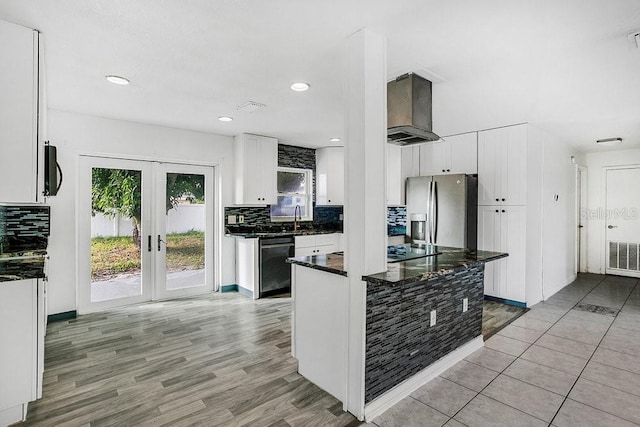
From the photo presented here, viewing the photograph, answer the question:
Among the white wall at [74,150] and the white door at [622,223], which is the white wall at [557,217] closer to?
the white door at [622,223]

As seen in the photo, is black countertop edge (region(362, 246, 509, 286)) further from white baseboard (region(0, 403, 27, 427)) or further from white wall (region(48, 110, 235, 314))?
white wall (region(48, 110, 235, 314))

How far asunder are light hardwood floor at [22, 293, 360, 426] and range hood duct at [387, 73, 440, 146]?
2065mm

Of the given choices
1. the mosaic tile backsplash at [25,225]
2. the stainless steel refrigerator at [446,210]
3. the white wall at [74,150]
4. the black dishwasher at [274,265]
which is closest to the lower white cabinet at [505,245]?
the stainless steel refrigerator at [446,210]

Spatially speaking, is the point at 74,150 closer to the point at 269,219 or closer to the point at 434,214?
the point at 269,219

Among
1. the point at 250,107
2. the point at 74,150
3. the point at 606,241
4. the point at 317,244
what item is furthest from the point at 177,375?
the point at 606,241

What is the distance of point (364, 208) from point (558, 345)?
104 inches

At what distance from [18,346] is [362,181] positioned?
2250 millimetres

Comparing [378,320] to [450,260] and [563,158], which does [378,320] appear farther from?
[563,158]

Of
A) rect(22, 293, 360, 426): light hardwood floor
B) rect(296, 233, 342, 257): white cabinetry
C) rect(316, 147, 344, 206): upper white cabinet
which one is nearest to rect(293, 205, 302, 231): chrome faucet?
rect(316, 147, 344, 206): upper white cabinet

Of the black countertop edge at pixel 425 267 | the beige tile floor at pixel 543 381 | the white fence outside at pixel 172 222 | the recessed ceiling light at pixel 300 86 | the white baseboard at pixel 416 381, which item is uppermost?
the recessed ceiling light at pixel 300 86

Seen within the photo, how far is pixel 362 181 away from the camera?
80.8 inches

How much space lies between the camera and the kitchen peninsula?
2149 millimetres

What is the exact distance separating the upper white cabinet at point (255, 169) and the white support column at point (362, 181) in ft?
10.3

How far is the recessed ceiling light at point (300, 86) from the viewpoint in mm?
3012
